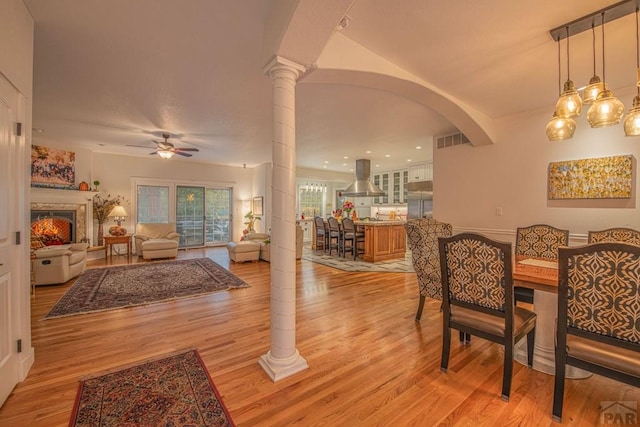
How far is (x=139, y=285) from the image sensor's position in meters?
4.38

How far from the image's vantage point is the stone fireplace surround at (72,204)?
5840 mm

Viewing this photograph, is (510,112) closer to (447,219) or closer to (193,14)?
(447,219)

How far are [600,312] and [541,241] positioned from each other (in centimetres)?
200

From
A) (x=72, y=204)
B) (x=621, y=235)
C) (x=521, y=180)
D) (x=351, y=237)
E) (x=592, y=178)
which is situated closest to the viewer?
(x=621, y=235)

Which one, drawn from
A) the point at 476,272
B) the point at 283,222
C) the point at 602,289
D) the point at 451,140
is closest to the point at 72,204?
the point at 283,222

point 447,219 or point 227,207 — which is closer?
point 447,219

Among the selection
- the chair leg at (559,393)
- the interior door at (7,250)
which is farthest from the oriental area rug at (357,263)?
the interior door at (7,250)

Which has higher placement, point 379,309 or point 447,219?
point 447,219

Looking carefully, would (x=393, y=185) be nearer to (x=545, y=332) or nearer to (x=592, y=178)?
(x=592, y=178)

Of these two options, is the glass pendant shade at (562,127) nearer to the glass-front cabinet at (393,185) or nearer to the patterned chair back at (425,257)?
the patterned chair back at (425,257)

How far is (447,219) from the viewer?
5227 millimetres

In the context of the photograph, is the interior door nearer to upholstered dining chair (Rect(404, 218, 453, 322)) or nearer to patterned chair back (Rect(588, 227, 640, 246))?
upholstered dining chair (Rect(404, 218, 453, 322))

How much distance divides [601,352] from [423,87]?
2.76 meters

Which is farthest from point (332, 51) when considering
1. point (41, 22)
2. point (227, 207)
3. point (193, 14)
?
point (227, 207)
